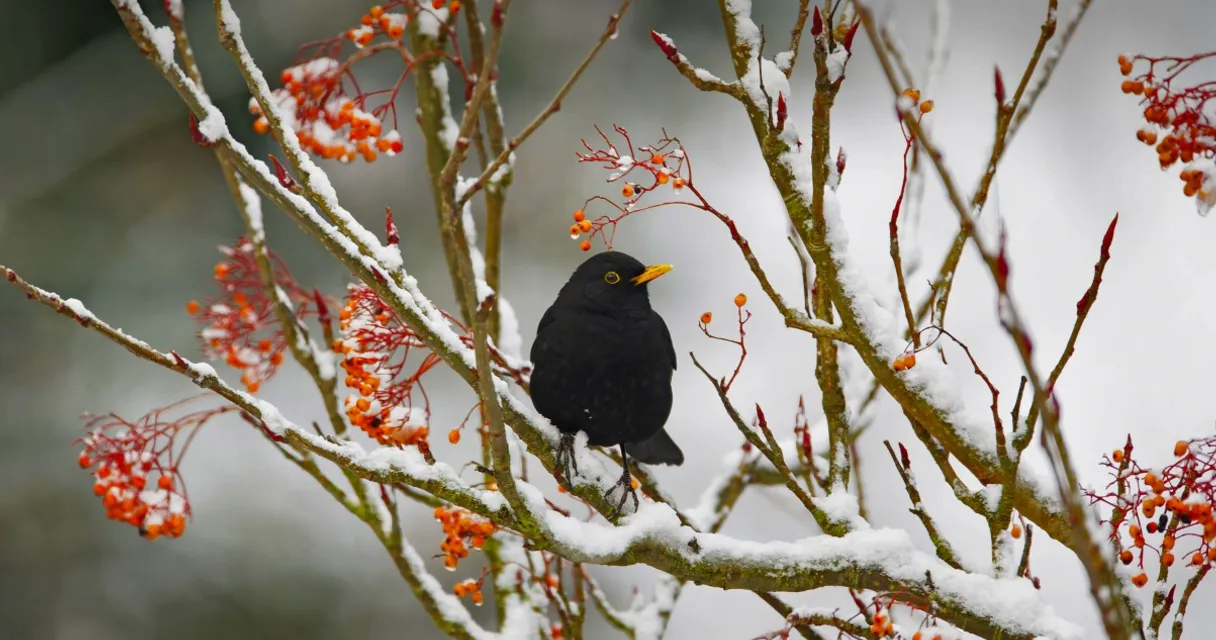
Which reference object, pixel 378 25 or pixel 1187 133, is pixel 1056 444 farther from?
pixel 378 25

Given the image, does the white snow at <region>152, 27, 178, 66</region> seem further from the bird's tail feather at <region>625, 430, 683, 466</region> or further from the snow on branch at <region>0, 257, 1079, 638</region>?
the bird's tail feather at <region>625, 430, 683, 466</region>

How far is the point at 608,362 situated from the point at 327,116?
994mm

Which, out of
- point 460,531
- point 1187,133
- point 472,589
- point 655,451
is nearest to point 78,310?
point 460,531

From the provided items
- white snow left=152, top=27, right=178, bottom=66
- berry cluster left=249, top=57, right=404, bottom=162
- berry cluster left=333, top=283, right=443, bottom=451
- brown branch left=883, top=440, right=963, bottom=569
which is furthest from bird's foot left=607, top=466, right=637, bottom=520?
white snow left=152, top=27, right=178, bottom=66

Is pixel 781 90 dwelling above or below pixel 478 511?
above

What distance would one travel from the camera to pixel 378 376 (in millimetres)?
2043

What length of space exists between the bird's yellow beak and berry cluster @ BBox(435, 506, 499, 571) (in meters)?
0.93

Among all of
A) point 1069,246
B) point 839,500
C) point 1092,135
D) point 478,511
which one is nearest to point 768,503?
point 1069,246

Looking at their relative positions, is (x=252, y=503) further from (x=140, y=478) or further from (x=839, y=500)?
(x=839, y=500)

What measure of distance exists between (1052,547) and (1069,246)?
1721 millimetres

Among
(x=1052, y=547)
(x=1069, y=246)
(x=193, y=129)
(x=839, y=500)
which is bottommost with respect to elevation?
(x=839, y=500)

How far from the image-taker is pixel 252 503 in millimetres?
5734

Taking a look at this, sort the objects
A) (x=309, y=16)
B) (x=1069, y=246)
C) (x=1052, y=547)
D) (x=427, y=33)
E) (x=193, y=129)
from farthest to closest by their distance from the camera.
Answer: (x=309, y=16) < (x=1069, y=246) < (x=1052, y=547) < (x=427, y=33) < (x=193, y=129)

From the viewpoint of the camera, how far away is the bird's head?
2.90 meters
